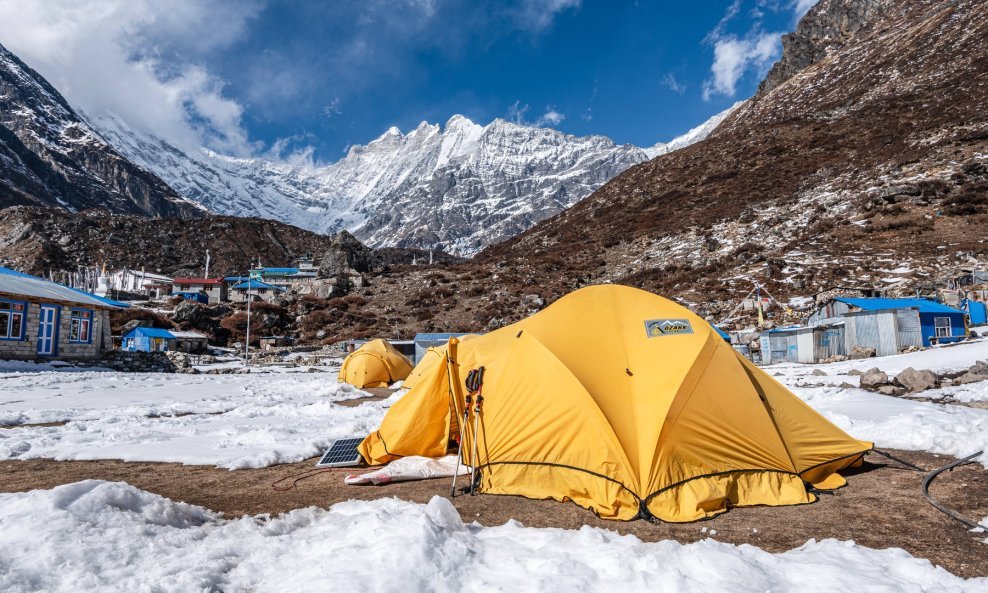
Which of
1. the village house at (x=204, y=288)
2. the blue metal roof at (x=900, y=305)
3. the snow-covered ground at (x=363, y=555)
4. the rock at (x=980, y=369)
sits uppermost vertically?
the village house at (x=204, y=288)

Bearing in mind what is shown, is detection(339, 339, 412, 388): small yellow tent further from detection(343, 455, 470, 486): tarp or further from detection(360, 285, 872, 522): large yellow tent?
detection(360, 285, 872, 522): large yellow tent

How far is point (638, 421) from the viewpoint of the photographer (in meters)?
5.66

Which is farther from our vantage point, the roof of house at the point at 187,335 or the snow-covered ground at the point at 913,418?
the roof of house at the point at 187,335

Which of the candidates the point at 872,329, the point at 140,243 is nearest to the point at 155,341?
the point at 872,329

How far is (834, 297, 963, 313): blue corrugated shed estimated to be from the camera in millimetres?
24844

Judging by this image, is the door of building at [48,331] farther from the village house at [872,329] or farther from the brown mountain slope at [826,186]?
the village house at [872,329]

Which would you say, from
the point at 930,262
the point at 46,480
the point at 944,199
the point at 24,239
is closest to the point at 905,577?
the point at 46,480

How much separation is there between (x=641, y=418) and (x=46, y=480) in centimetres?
745

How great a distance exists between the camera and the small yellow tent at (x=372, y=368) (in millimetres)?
21297

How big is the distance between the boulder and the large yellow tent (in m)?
9.47

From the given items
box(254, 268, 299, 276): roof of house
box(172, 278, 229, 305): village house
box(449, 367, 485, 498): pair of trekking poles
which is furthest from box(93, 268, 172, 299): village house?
box(449, 367, 485, 498): pair of trekking poles

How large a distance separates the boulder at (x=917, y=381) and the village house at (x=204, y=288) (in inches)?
3080

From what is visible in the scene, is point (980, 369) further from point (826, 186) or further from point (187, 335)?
point (187, 335)

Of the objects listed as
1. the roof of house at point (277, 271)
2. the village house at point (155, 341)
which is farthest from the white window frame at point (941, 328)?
the roof of house at point (277, 271)
